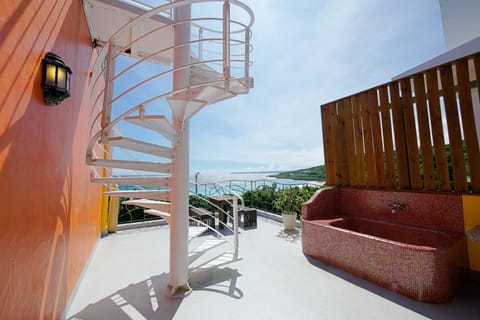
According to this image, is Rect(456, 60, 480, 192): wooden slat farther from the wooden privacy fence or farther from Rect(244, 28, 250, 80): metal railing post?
Rect(244, 28, 250, 80): metal railing post

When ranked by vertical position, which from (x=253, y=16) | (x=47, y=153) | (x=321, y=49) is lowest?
(x=47, y=153)

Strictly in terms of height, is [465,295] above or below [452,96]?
below

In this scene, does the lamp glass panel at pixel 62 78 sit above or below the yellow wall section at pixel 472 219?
above

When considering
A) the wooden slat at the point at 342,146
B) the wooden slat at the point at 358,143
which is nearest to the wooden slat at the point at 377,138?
the wooden slat at the point at 358,143

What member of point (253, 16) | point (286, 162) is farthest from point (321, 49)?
point (286, 162)

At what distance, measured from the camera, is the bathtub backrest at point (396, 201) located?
7.94ft

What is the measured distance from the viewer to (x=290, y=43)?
3.71m

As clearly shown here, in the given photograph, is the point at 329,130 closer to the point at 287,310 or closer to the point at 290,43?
the point at 290,43

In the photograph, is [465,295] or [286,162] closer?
[465,295]

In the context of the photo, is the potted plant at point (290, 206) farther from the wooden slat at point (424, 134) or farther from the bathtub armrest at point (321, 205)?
the wooden slat at point (424, 134)

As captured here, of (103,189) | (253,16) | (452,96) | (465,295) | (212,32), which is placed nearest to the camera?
(253,16)

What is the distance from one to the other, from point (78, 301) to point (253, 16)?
2.98 metres

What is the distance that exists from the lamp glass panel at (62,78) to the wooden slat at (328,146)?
378 centimetres

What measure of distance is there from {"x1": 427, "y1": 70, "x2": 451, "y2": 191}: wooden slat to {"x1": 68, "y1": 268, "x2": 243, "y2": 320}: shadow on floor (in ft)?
9.17
